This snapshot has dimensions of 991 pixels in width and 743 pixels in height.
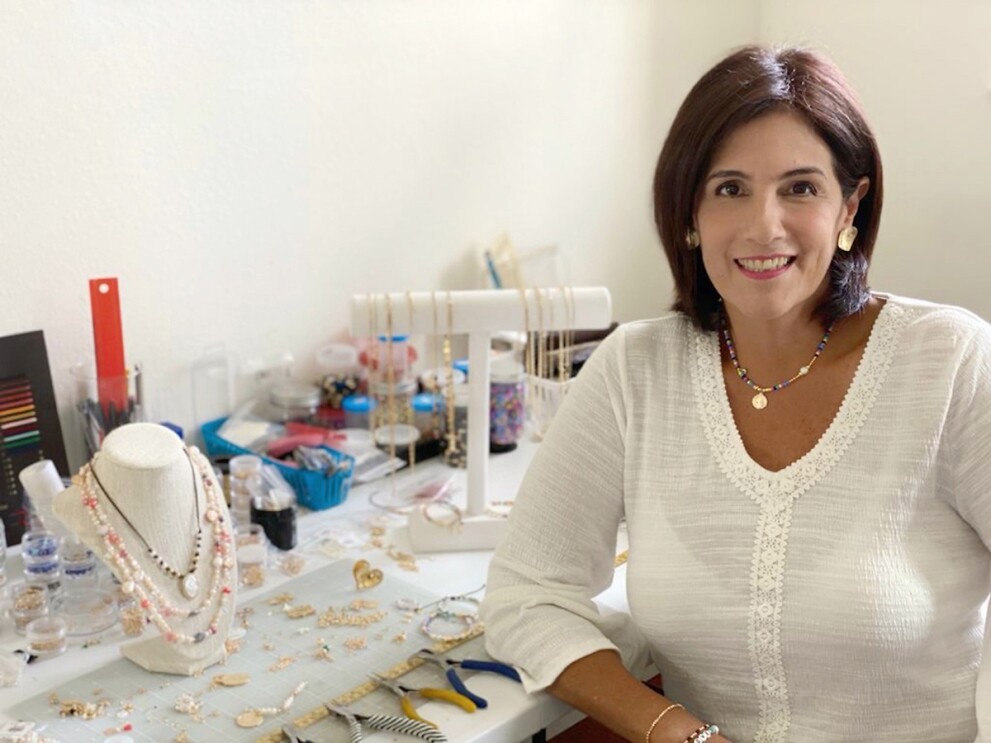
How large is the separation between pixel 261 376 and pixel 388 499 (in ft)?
0.98

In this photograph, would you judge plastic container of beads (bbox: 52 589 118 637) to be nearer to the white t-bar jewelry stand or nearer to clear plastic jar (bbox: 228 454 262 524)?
clear plastic jar (bbox: 228 454 262 524)

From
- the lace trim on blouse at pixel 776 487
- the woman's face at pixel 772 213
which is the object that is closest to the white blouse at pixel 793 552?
the lace trim on blouse at pixel 776 487

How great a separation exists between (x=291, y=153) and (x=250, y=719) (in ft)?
2.96

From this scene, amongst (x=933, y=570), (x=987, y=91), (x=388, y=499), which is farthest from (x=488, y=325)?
(x=987, y=91)

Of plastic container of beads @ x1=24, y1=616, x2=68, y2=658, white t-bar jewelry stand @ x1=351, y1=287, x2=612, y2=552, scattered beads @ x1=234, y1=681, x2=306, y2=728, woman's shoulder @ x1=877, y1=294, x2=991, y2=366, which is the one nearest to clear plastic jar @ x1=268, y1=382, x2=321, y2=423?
white t-bar jewelry stand @ x1=351, y1=287, x2=612, y2=552

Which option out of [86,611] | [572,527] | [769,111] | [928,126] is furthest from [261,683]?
[928,126]

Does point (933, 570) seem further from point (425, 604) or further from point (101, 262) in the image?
point (101, 262)

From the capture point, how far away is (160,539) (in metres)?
1.15

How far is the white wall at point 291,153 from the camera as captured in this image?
1427 millimetres

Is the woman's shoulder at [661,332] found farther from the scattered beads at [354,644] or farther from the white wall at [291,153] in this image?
the white wall at [291,153]

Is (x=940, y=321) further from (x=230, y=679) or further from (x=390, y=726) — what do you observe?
(x=230, y=679)

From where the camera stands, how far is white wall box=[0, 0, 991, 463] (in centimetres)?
144

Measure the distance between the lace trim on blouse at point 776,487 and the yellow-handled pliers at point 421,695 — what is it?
280 mm

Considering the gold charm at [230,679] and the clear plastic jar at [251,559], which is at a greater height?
the clear plastic jar at [251,559]
